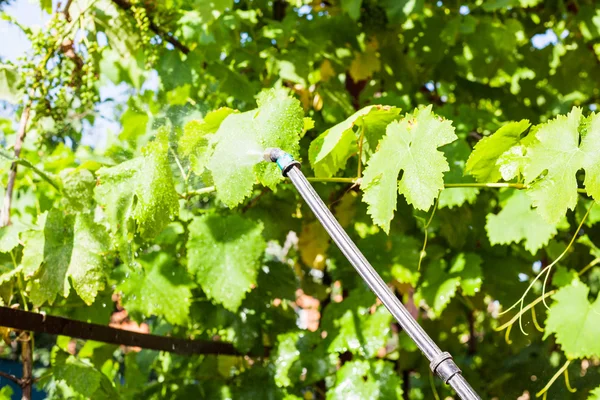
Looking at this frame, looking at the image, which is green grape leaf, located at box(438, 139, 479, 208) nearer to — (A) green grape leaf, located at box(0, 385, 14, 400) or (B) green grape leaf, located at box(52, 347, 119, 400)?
(B) green grape leaf, located at box(52, 347, 119, 400)

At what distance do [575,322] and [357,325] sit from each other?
43cm

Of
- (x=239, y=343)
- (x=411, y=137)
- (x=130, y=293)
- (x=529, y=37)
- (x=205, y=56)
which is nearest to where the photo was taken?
(x=411, y=137)

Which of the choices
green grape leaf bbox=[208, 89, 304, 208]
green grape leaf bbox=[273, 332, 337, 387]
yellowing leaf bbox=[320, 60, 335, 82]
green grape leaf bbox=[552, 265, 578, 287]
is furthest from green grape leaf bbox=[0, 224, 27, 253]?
green grape leaf bbox=[552, 265, 578, 287]

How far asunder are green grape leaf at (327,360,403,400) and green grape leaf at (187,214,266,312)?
295mm

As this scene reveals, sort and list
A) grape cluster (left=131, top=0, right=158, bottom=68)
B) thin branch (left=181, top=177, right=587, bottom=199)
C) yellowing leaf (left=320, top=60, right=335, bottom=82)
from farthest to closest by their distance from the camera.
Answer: yellowing leaf (left=320, top=60, right=335, bottom=82) → grape cluster (left=131, top=0, right=158, bottom=68) → thin branch (left=181, top=177, right=587, bottom=199)

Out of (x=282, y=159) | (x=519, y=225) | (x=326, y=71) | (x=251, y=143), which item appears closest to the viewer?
(x=282, y=159)

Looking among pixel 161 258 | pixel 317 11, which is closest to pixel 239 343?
pixel 161 258

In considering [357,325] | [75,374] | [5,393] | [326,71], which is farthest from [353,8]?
[5,393]

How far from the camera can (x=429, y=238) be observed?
162 cm

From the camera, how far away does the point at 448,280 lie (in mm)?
1455

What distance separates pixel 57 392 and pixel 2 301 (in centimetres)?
85

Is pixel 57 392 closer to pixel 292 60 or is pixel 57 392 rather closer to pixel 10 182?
pixel 10 182

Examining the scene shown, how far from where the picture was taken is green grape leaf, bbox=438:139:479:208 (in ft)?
4.48

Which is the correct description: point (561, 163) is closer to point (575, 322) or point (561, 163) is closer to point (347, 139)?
point (347, 139)
